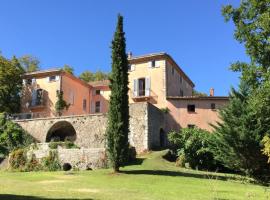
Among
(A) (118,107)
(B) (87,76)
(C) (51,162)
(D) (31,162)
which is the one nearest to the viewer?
(A) (118,107)

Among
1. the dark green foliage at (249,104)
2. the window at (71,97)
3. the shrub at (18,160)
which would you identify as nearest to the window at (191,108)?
the dark green foliage at (249,104)

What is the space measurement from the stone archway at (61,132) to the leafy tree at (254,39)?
893 inches

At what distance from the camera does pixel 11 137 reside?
3972 centimetres

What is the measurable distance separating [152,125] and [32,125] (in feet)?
43.0

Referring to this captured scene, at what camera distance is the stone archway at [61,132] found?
134 ft

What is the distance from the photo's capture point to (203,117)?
42062 mm

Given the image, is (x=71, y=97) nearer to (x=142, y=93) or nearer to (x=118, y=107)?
(x=142, y=93)

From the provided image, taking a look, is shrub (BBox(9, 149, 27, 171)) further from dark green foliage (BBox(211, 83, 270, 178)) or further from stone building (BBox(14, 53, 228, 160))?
dark green foliage (BBox(211, 83, 270, 178))

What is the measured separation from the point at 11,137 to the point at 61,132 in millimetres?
5748

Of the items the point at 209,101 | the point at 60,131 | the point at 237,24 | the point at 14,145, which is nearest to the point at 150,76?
the point at 209,101

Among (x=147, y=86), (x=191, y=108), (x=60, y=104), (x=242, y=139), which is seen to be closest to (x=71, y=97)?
(x=60, y=104)

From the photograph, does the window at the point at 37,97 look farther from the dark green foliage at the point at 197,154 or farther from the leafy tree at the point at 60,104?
the dark green foliage at the point at 197,154

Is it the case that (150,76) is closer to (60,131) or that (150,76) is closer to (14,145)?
(60,131)

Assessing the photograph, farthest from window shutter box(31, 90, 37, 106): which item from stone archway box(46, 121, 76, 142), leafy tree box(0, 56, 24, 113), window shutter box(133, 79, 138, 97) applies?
window shutter box(133, 79, 138, 97)
